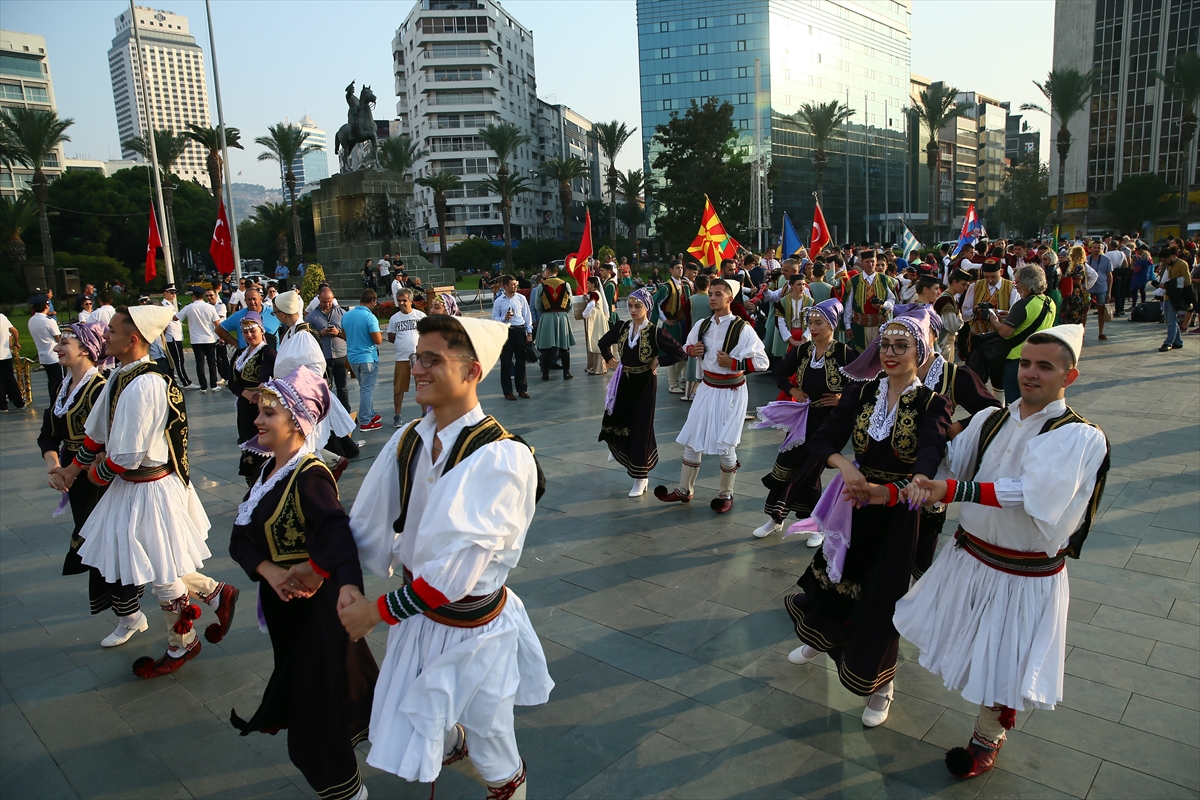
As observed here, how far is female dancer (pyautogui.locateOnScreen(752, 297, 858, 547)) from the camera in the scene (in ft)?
18.8

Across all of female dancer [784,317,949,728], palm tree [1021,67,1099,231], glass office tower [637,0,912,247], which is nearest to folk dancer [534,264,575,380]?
female dancer [784,317,949,728]

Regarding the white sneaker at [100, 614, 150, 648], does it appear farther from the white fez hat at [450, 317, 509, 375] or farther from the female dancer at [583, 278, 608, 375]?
the female dancer at [583, 278, 608, 375]

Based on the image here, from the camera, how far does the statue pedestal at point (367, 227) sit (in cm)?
2731

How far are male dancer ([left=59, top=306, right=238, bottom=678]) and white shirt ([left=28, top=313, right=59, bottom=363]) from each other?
10266mm

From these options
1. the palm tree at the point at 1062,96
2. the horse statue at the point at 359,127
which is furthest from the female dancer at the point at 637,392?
the palm tree at the point at 1062,96

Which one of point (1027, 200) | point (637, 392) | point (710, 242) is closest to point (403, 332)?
point (637, 392)

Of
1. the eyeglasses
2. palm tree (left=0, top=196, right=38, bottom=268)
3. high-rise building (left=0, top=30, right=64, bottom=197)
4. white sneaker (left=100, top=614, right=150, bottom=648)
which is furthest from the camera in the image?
high-rise building (left=0, top=30, right=64, bottom=197)

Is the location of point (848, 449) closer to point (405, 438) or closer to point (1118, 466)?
point (1118, 466)

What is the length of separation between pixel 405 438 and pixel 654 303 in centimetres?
947

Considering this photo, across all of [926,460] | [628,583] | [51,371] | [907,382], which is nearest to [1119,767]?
[926,460]

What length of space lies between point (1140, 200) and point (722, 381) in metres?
56.5

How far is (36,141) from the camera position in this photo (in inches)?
1464

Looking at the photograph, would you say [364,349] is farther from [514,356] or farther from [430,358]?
[430,358]

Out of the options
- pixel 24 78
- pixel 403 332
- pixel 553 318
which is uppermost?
pixel 24 78
